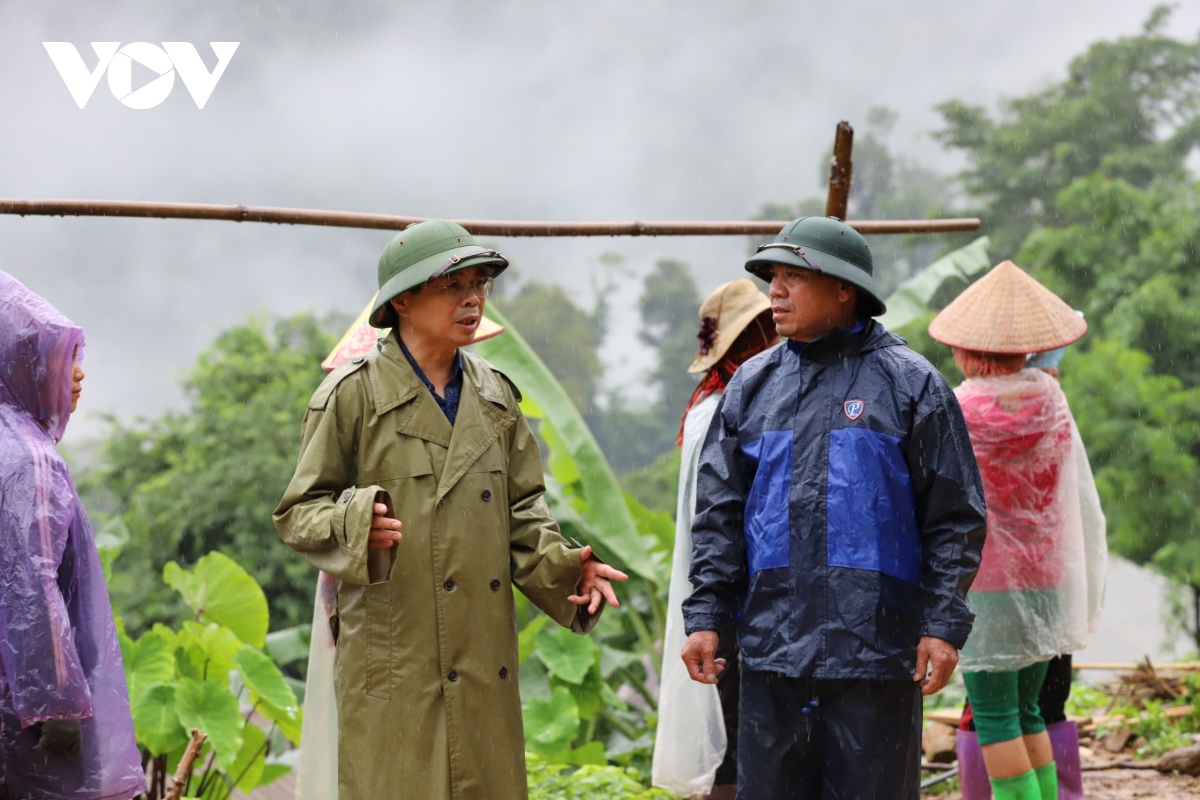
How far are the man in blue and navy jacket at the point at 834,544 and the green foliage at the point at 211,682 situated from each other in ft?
8.43

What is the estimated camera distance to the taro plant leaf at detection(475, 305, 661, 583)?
21.5 feet

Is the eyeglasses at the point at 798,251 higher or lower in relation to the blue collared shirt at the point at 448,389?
higher

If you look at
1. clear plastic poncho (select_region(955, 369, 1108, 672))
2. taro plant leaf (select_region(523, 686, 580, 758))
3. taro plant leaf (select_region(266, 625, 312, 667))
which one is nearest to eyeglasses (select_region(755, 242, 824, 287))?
clear plastic poncho (select_region(955, 369, 1108, 672))

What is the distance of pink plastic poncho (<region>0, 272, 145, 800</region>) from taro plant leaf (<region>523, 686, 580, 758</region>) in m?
3.23

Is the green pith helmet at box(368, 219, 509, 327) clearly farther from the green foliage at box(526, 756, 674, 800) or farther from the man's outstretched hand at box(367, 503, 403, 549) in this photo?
the green foliage at box(526, 756, 674, 800)

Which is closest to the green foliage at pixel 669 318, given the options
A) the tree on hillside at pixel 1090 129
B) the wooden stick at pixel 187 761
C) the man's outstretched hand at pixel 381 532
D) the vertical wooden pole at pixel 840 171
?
the tree on hillside at pixel 1090 129

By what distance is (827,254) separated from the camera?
3201 mm

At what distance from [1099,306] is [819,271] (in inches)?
437

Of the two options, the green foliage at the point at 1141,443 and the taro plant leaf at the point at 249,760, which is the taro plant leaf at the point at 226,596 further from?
the green foliage at the point at 1141,443

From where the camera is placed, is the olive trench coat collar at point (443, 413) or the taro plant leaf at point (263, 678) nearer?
the olive trench coat collar at point (443, 413)

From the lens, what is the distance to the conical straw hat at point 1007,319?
430cm

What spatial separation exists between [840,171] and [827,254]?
227 cm

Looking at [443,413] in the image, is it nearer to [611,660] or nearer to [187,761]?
[187,761]

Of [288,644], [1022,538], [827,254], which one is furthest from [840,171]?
[288,644]
